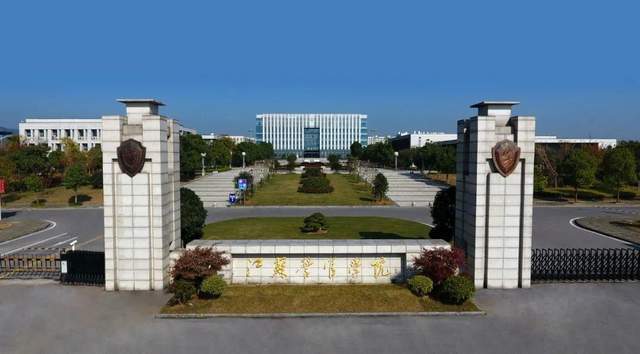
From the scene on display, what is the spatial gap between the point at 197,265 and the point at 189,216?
5.09 m

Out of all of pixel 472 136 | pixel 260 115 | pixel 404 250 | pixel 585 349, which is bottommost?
pixel 585 349

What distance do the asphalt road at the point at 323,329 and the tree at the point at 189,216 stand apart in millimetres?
4408

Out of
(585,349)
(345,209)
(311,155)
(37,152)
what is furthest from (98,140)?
(585,349)

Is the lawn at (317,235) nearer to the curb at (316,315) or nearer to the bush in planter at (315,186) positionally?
the curb at (316,315)

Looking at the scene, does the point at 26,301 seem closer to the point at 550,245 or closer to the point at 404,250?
the point at 404,250

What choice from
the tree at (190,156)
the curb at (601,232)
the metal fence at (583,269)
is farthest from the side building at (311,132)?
the metal fence at (583,269)

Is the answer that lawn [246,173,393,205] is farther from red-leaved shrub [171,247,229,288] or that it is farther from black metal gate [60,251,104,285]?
red-leaved shrub [171,247,229,288]

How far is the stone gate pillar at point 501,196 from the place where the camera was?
13484 millimetres

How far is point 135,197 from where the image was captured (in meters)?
13.5

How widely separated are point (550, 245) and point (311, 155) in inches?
5600

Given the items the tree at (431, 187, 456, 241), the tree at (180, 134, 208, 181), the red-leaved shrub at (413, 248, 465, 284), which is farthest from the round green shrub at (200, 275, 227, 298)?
the tree at (180, 134, 208, 181)

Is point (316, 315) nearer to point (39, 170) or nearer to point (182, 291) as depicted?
point (182, 291)

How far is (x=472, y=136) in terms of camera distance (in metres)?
13.9

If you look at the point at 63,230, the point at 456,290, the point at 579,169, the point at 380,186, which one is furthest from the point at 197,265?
the point at 579,169
